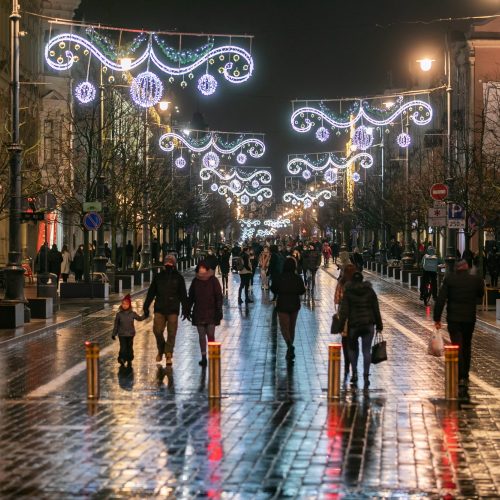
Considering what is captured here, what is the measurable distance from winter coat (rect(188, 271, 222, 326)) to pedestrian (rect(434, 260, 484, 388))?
392 cm

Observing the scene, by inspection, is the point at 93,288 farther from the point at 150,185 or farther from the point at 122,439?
the point at 122,439

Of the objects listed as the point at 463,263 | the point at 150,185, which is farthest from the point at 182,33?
the point at 150,185

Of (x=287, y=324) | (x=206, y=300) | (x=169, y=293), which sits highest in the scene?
(x=169, y=293)

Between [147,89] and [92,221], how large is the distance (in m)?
4.58

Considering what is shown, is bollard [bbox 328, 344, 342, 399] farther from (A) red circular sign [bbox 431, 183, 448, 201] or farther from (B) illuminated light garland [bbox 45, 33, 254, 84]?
(A) red circular sign [bbox 431, 183, 448, 201]

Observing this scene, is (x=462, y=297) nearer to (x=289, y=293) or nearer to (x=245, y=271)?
(x=289, y=293)

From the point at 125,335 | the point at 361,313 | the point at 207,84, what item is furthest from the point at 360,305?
the point at 207,84

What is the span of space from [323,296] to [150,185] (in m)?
13.6

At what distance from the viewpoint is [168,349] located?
19141 millimetres

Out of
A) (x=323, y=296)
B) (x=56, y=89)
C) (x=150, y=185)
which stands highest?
(x=56, y=89)

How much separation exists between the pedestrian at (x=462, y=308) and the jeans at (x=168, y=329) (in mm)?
4477

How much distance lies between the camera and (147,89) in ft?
126

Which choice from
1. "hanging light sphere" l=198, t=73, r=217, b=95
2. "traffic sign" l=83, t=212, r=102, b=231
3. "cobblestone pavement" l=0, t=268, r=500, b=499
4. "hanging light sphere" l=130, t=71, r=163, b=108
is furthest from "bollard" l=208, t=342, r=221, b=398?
"traffic sign" l=83, t=212, r=102, b=231

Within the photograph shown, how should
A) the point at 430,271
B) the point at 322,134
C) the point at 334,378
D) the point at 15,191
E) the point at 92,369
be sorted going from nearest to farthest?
the point at 92,369 → the point at 334,378 → the point at 15,191 → the point at 430,271 → the point at 322,134
